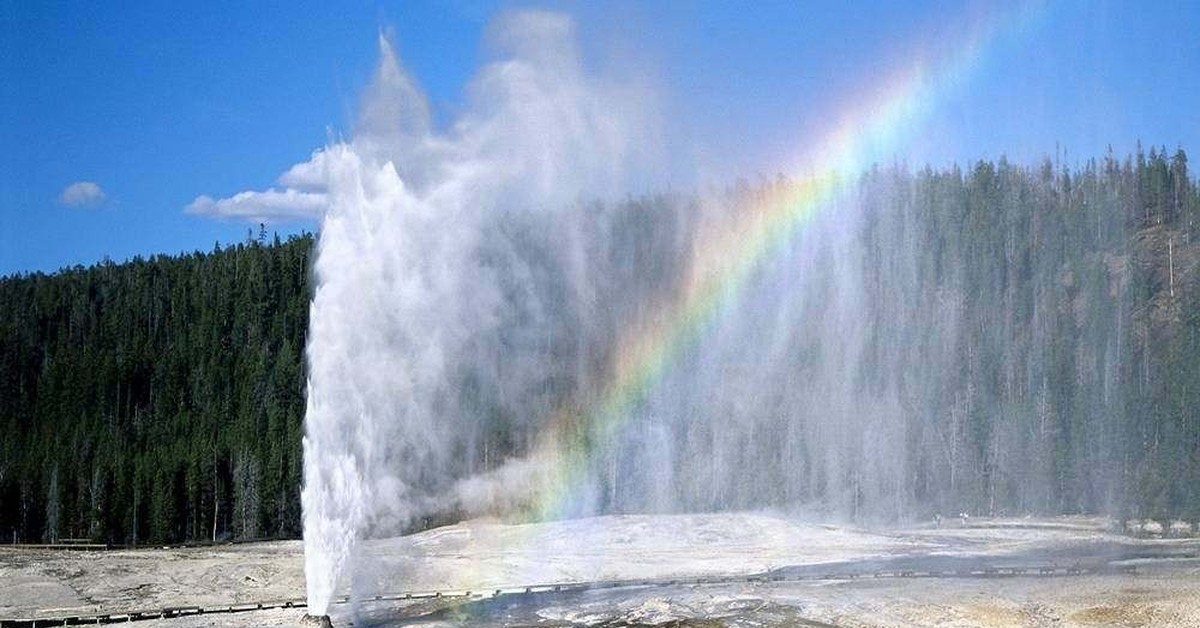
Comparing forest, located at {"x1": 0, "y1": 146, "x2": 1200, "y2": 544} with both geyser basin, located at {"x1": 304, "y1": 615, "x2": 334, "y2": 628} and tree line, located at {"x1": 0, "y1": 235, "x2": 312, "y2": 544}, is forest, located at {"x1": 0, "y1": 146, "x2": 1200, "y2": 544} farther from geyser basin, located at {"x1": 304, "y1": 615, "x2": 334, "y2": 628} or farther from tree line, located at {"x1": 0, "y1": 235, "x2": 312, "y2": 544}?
geyser basin, located at {"x1": 304, "y1": 615, "x2": 334, "y2": 628}

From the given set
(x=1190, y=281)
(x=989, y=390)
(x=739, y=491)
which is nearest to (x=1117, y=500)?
(x=989, y=390)

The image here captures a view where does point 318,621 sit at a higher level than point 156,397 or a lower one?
lower

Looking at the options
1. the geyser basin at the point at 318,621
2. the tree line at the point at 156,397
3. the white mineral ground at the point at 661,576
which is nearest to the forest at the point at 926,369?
the tree line at the point at 156,397

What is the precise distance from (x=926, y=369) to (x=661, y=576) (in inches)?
1375

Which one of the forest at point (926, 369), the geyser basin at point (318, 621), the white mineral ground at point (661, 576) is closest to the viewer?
the geyser basin at point (318, 621)

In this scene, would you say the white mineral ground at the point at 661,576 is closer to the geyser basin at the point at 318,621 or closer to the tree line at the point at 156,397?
the geyser basin at the point at 318,621

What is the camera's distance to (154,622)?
101ft

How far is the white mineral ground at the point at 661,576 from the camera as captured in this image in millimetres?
30094

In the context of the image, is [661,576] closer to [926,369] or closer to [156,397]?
[926,369]

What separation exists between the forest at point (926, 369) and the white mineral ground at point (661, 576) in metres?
8.11

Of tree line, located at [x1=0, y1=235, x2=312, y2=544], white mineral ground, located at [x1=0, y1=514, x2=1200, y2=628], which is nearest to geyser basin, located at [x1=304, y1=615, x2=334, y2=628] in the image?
white mineral ground, located at [x1=0, y1=514, x2=1200, y2=628]

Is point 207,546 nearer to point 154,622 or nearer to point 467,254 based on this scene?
point 467,254

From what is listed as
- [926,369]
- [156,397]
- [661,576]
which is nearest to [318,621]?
[661,576]

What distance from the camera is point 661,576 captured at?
39.1m
